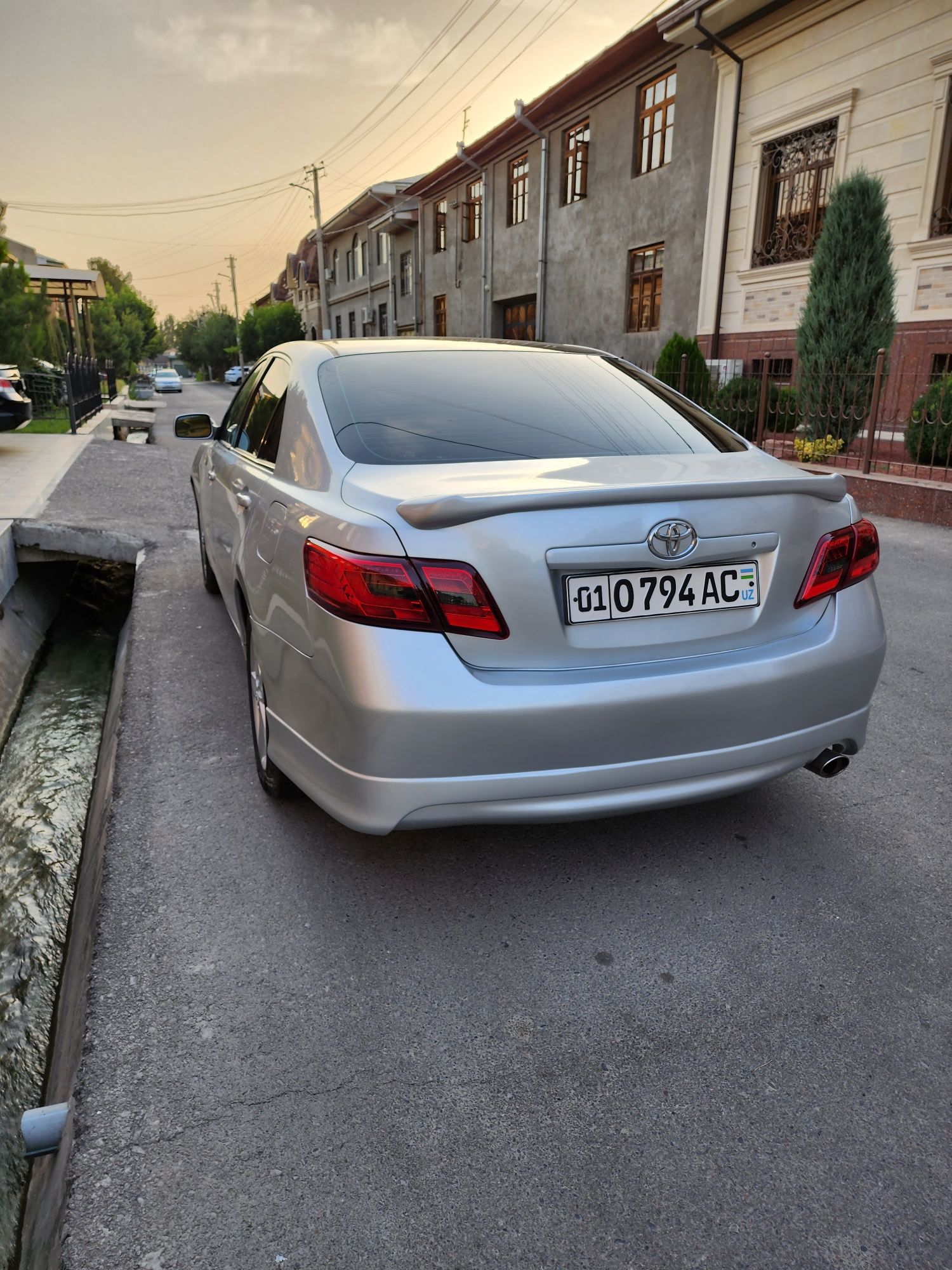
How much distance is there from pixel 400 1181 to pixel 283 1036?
46cm

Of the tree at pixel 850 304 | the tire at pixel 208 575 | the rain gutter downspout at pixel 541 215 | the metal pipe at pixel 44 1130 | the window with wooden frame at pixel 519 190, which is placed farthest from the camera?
the window with wooden frame at pixel 519 190

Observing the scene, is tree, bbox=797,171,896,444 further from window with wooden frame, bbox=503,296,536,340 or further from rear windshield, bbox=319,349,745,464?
window with wooden frame, bbox=503,296,536,340

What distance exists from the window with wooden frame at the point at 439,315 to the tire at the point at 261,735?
101 feet

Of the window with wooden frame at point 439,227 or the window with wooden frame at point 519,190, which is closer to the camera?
the window with wooden frame at point 519,190

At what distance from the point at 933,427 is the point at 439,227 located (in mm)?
26317

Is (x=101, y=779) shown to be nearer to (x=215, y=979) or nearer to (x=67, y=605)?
(x=215, y=979)

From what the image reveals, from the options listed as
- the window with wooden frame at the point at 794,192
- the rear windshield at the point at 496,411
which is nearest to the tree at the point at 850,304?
the window with wooden frame at the point at 794,192

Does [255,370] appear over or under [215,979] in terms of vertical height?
over

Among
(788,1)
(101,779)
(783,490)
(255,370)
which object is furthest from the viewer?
(788,1)

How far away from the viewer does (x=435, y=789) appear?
208 cm

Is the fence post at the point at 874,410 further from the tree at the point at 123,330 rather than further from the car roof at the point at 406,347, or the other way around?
the tree at the point at 123,330

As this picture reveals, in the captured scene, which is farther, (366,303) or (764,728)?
(366,303)

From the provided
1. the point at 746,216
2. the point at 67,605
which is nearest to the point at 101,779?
the point at 67,605

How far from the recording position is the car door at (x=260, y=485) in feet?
8.86
